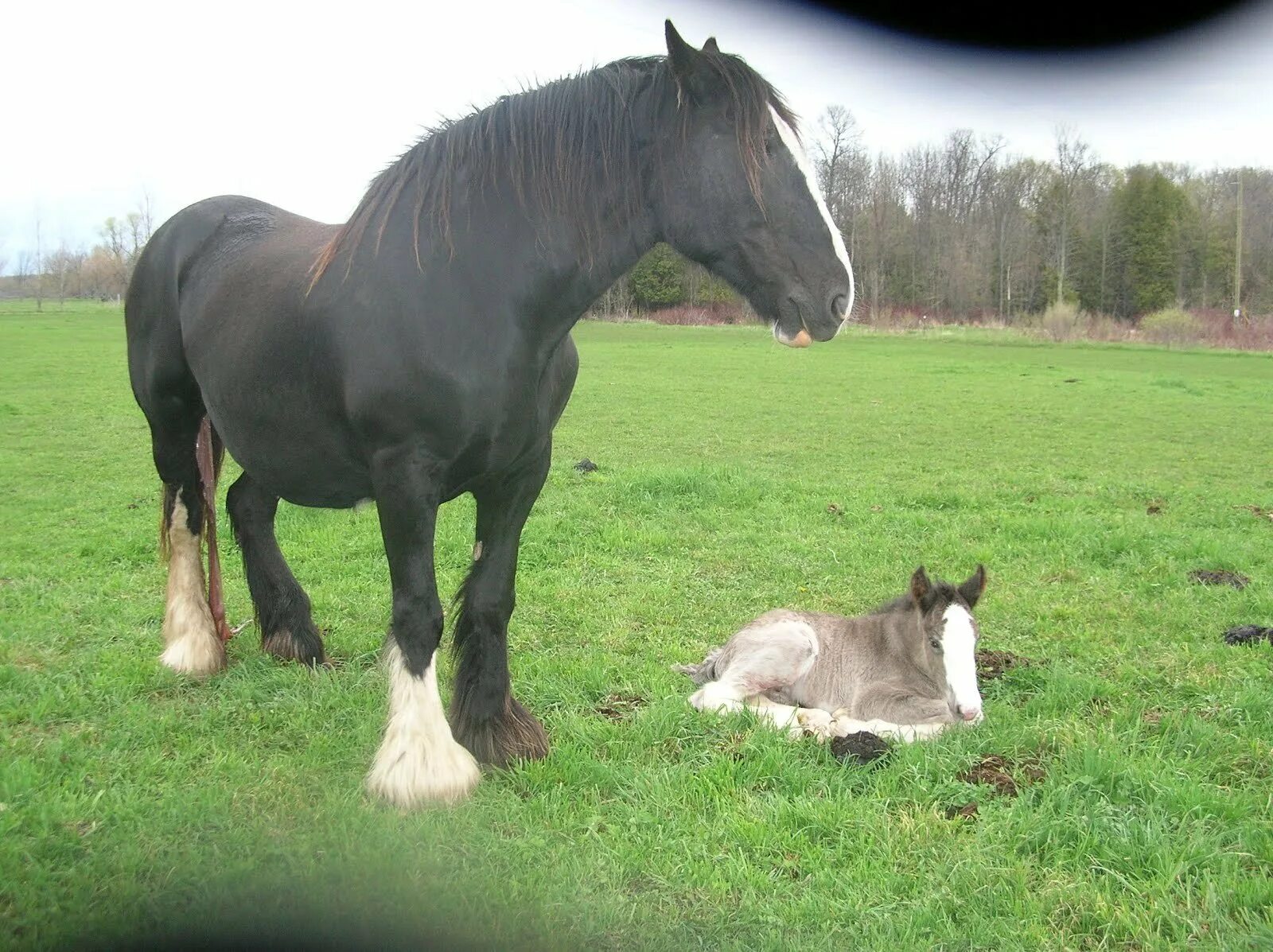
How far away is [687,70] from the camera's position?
312 centimetres

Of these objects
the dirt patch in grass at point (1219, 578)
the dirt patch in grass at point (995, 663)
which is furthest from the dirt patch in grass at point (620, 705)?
the dirt patch in grass at point (1219, 578)

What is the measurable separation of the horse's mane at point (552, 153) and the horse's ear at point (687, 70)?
5 cm

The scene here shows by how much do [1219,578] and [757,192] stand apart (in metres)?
5.55

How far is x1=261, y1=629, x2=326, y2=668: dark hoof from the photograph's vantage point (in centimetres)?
501

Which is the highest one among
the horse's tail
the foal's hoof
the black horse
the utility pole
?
the utility pole

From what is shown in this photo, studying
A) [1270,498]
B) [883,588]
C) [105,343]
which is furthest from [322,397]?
[105,343]

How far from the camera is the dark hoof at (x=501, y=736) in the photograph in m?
3.86

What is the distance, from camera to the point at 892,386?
22969mm

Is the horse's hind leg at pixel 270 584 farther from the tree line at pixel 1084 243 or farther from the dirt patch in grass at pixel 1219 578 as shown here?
the tree line at pixel 1084 243

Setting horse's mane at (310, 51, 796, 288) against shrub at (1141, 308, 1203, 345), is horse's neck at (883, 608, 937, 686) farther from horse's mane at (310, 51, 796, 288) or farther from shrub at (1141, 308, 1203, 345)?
shrub at (1141, 308, 1203, 345)

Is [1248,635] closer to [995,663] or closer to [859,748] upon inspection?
[995,663]

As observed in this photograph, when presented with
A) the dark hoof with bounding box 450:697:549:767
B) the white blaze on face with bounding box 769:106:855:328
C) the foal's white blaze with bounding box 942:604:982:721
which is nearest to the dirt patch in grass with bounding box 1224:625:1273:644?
the foal's white blaze with bounding box 942:604:982:721

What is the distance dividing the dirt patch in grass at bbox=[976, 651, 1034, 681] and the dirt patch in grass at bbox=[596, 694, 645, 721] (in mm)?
1816

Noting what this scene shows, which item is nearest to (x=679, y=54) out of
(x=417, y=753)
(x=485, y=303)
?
(x=485, y=303)
